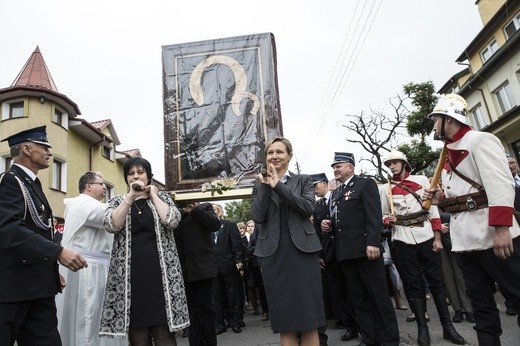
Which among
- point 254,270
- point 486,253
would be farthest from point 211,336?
point 254,270

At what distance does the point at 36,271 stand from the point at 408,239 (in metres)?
3.71

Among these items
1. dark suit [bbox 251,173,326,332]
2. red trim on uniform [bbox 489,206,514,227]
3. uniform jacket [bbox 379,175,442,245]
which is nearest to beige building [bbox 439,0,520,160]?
uniform jacket [bbox 379,175,442,245]

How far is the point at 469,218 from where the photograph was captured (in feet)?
8.35

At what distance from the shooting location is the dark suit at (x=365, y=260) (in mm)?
3564

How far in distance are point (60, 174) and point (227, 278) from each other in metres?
13.4

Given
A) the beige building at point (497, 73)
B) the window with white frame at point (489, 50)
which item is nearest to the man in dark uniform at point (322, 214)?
the beige building at point (497, 73)

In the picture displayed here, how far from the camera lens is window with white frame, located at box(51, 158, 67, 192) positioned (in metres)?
16.2

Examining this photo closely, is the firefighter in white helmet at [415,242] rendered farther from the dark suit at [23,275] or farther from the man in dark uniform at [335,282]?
the dark suit at [23,275]

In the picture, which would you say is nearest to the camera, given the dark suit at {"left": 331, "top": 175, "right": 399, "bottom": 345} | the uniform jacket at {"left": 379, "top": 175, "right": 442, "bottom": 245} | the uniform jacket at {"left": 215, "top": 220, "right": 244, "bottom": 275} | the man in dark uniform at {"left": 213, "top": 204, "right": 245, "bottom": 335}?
the dark suit at {"left": 331, "top": 175, "right": 399, "bottom": 345}

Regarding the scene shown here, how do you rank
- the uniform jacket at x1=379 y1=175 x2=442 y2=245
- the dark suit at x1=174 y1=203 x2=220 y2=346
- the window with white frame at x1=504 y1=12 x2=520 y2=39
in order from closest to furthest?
the dark suit at x1=174 y1=203 x2=220 y2=346 → the uniform jacket at x1=379 y1=175 x2=442 y2=245 → the window with white frame at x1=504 y1=12 x2=520 y2=39

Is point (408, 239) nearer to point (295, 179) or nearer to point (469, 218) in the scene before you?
point (469, 218)

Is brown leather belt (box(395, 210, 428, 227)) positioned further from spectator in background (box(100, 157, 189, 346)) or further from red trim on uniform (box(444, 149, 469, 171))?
spectator in background (box(100, 157, 189, 346))

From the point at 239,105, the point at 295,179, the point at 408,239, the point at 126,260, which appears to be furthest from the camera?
the point at 239,105

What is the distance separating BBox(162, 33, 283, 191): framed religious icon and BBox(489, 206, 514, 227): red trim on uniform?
2817 millimetres
